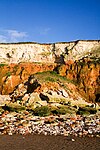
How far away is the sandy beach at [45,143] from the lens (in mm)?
20625

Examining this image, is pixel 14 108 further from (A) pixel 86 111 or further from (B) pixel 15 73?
(B) pixel 15 73

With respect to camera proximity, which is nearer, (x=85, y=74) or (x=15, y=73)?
Answer: (x=85, y=74)

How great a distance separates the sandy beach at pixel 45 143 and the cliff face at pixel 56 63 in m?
36.5

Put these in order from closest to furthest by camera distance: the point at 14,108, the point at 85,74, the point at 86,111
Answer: the point at 86,111 < the point at 14,108 < the point at 85,74

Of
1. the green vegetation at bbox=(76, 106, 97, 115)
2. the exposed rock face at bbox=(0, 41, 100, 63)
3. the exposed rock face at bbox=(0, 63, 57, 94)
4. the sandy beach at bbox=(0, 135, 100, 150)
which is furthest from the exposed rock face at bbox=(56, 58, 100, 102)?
the sandy beach at bbox=(0, 135, 100, 150)

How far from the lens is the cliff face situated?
63.1 metres

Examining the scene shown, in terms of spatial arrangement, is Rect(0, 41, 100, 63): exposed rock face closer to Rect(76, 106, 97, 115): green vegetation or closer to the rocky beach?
the rocky beach

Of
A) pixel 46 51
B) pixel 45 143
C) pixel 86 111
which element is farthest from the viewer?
pixel 46 51

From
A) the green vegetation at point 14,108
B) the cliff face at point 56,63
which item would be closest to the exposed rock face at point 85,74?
the cliff face at point 56,63

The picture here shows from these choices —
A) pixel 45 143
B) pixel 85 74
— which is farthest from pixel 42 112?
pixel 85 74

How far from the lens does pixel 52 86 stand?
55.3 metres

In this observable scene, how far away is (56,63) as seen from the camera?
7744 cm

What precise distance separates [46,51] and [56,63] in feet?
27.2

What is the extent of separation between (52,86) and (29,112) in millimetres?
14803
